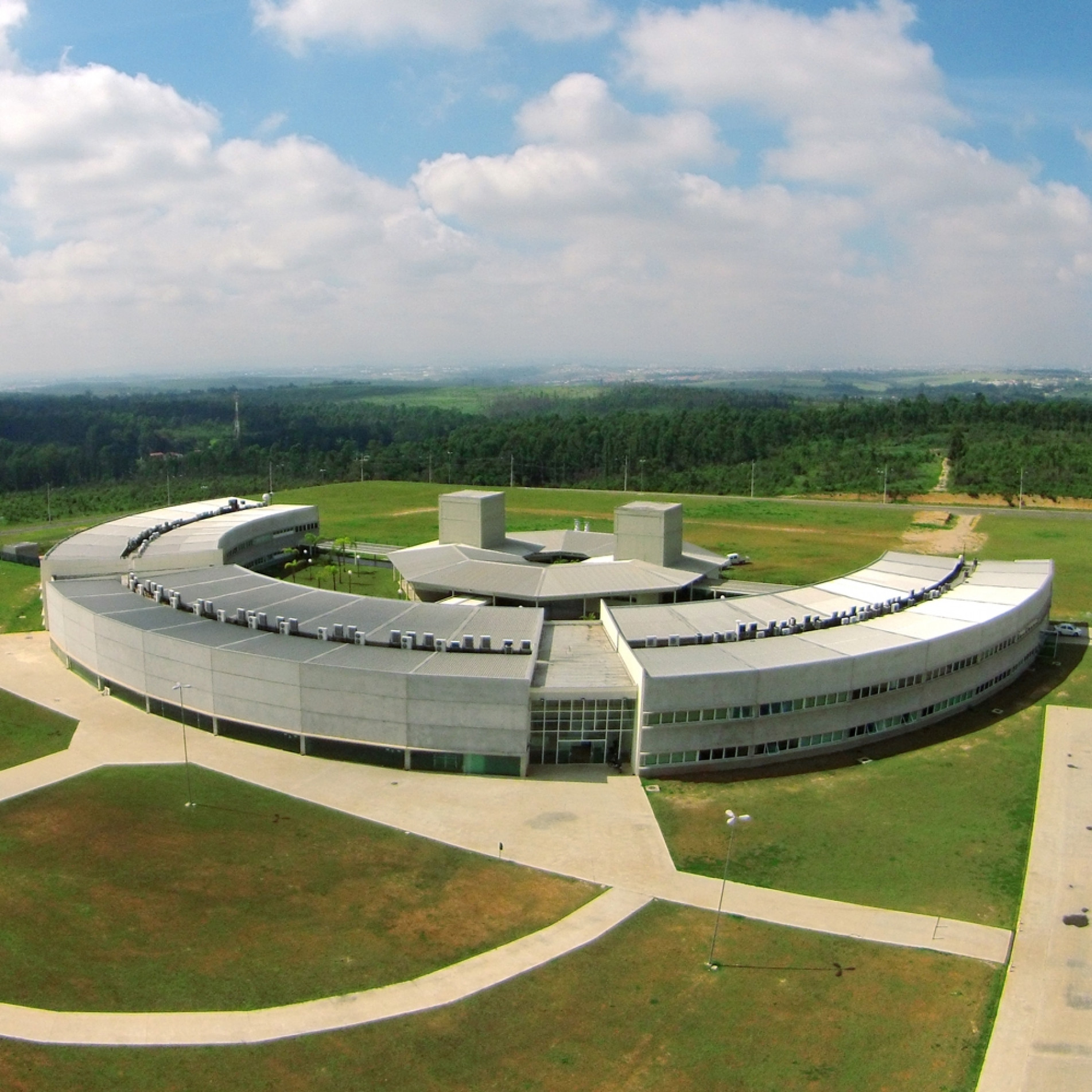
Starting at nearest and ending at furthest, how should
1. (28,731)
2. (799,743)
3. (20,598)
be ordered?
(799,743)
(28,731)
(20,598)

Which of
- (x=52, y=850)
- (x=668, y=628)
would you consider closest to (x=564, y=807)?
(x=668, y=628)

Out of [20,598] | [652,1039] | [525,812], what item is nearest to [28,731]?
[525,812]

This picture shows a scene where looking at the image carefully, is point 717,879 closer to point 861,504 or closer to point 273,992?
point 273,992

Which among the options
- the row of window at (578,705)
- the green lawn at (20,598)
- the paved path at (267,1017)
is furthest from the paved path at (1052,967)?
the green lawn at (20,598)

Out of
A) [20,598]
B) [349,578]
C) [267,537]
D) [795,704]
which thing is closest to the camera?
[795,704]

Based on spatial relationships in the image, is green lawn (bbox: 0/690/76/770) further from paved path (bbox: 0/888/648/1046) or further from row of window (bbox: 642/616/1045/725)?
row of window (bbox: 642/616/1045/725)

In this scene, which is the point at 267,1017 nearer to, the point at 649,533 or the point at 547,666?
the point at 547,666
